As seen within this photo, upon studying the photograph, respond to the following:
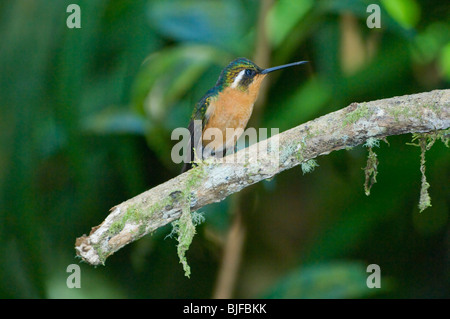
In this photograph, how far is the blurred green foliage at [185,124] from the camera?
313 centimetres

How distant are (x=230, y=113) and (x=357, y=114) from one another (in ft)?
4.38

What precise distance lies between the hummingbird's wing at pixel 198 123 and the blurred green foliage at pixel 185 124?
0.95 feet

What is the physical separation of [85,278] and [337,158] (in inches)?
95.2

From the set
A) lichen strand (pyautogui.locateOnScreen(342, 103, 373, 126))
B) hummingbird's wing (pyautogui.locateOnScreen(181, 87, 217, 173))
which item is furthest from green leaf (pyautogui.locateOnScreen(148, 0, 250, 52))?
lichen strand (pyautogui.locateOnScreen(342, 103, 373, 126))

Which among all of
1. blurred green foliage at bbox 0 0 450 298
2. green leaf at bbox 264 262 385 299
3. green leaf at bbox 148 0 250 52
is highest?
green leaf at bbox 148 0 250 52

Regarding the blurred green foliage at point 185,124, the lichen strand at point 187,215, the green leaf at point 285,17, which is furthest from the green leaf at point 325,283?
the green leaf at point 285,17

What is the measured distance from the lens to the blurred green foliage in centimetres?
313

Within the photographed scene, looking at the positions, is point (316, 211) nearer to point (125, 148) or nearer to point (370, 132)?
point (125, 148)

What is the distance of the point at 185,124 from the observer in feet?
13.5

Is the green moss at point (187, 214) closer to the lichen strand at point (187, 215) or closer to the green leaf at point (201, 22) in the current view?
the lichen strand at point (187, 215)

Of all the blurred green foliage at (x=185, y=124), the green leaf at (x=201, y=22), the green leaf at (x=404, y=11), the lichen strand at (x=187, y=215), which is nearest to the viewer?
the lichen strand at (x=187, y=215)

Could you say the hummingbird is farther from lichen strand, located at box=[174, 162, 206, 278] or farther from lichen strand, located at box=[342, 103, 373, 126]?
lichen strand, located at box=[342, 103, 373, 126]

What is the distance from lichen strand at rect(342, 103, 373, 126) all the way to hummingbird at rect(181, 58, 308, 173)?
1235mm

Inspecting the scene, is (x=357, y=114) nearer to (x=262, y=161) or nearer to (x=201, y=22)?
(x=262, y=161)
